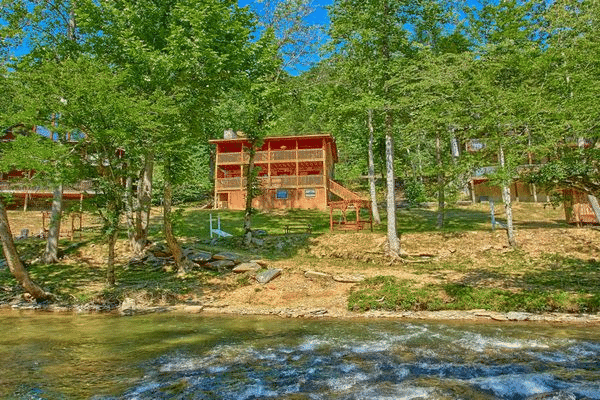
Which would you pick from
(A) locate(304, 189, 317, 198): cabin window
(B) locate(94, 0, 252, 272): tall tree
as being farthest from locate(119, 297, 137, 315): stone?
(A) locate(304, 189, 317, 198): cabin window

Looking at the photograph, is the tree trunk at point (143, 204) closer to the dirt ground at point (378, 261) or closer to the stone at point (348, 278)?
the dirt ground at point (378, 261)

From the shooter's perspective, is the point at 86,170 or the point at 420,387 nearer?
the point at 420,387

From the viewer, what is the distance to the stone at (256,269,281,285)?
619 inches

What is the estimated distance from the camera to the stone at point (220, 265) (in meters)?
17.8

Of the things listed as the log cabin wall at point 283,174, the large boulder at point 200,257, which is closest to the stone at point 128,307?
the large boulder at point 200,257

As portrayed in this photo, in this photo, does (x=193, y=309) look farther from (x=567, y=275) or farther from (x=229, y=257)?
(x=567, y=275)

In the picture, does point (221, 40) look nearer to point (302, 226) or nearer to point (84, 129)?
point (84, 129)

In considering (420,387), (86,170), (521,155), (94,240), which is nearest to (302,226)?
(94,240)

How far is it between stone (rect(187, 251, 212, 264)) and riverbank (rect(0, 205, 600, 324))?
46 millimetres

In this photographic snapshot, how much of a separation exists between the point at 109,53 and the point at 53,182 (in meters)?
7.29

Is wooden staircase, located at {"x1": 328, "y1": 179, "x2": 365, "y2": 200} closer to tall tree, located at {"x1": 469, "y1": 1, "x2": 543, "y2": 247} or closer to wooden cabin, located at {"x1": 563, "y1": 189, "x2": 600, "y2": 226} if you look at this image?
wooden cabin, located at {"x1": 563, "y1": 189, "x2": 600, "y2": 226}

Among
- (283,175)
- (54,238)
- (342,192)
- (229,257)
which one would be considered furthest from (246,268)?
(283,175)

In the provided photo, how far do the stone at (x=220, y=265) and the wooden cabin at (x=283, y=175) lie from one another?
19474 millimetres

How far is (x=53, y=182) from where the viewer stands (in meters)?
14.1
